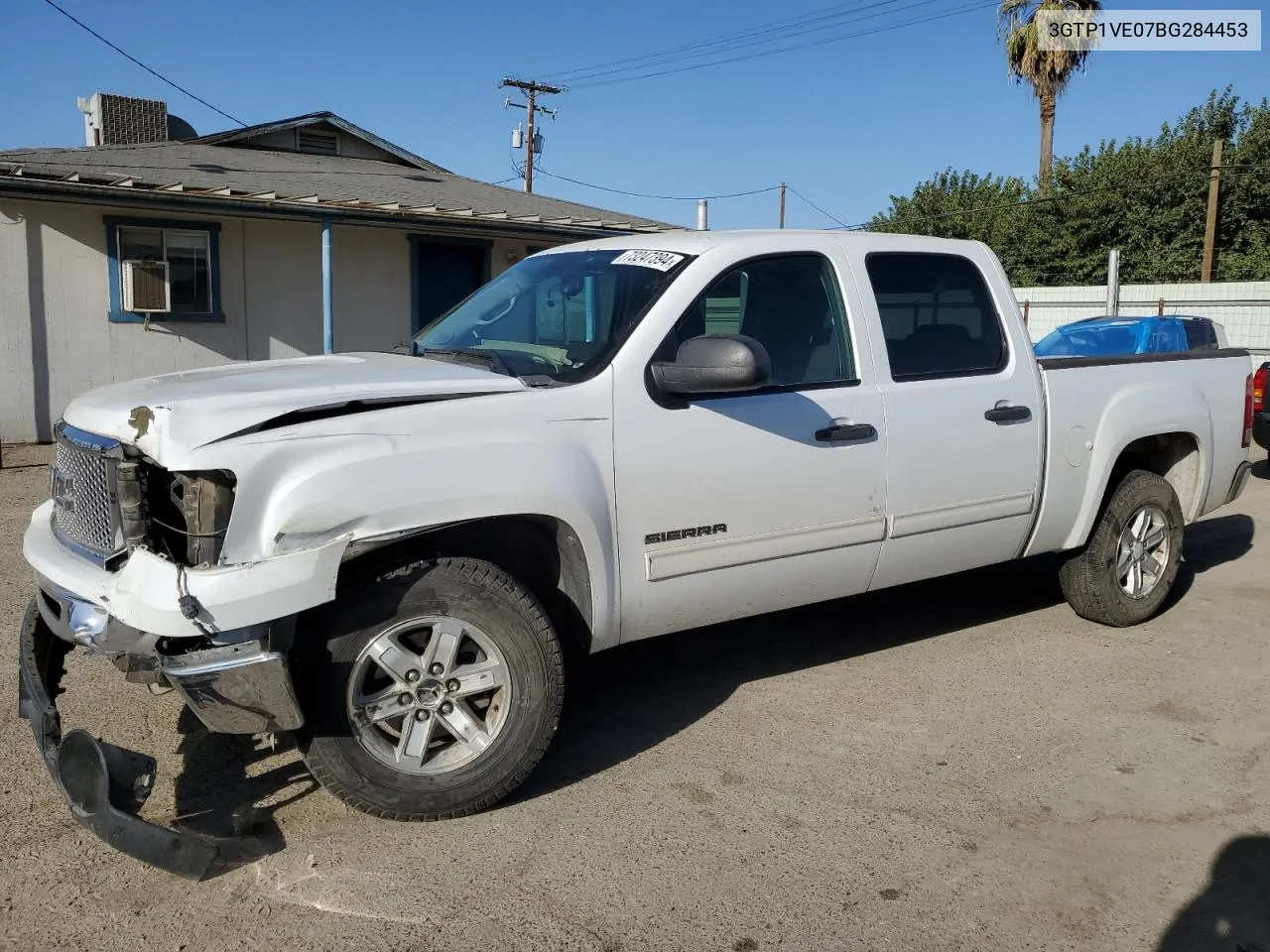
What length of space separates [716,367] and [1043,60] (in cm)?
3381

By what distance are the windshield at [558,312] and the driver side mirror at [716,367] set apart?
0.26 m

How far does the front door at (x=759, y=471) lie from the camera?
3828 millimetres

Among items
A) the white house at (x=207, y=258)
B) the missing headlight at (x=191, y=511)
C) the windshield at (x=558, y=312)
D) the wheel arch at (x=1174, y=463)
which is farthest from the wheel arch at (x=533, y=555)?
the white house at (x=207, y=258)

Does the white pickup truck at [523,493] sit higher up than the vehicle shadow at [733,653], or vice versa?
the white pickup truck at [523,493]

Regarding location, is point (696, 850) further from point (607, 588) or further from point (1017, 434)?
point (1017, 434)

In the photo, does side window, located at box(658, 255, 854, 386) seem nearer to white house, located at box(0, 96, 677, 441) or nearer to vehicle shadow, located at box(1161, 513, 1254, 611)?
vehicle shadow, located at box(1161, 513, 1254, 611)

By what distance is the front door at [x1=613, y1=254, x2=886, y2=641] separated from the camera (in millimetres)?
3828

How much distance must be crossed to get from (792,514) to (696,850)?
4.42ft

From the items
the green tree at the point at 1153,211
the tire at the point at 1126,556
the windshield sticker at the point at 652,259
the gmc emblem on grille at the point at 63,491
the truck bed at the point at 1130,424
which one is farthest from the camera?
the green tree at the point at 1153,211

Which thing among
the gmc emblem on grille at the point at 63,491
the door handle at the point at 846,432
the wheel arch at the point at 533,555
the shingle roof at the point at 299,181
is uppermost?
the shingle roof at the point at 299,181

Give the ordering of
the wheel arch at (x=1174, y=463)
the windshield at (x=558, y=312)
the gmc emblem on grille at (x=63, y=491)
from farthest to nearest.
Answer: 1. the wheel arch at (x=1174, y=463)
2. the windshield at (x=558, y=312)
3. the gmc emblem on grille at (x=63, y=491)

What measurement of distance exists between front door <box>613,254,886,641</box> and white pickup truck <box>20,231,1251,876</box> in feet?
0.04

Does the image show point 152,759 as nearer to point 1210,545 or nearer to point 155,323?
point 1210,545

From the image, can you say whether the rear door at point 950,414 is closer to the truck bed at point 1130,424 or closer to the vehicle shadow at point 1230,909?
the truck bed at point 1130,424
